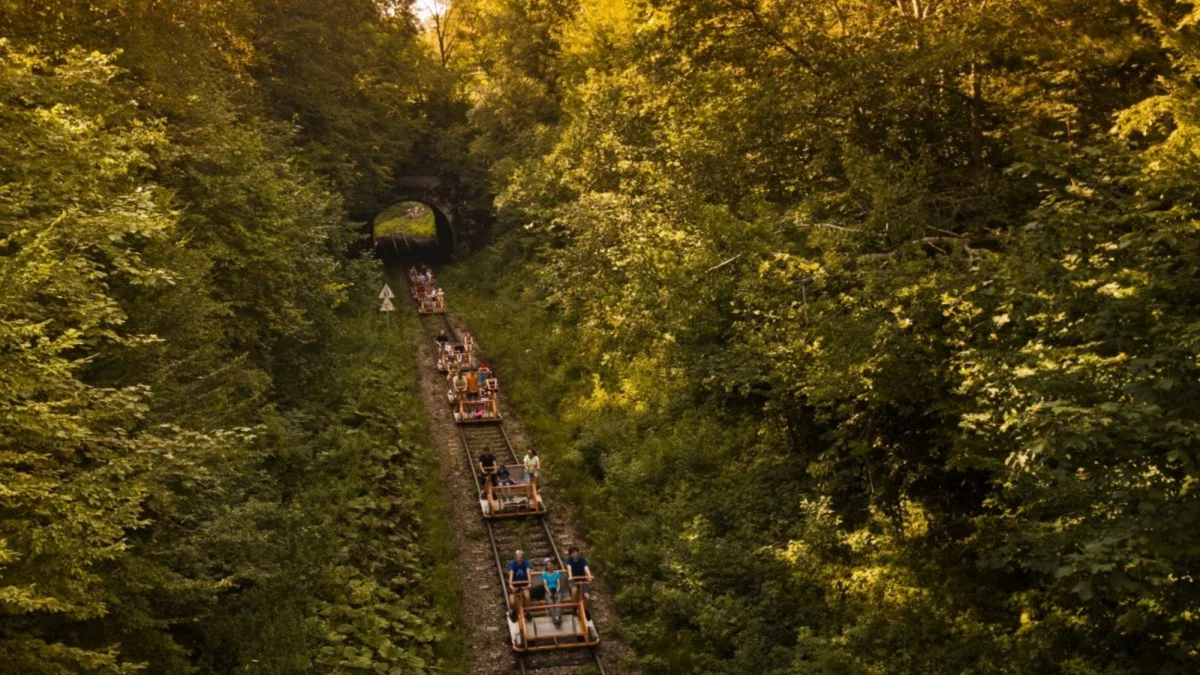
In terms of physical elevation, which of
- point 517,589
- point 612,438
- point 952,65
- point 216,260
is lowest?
point 517,589

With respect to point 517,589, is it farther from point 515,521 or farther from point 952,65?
point 952,65

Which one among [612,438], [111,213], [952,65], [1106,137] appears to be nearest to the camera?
[111,213]

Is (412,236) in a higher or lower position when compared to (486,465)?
higher

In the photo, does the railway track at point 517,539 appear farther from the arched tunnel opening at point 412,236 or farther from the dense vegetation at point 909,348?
the arched tunnel opening at point 412,236

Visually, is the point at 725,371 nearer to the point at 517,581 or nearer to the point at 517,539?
the point at 517,581

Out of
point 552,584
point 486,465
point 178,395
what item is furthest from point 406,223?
point 178,395

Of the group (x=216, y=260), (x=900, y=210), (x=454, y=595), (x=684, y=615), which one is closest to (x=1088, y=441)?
(x=900, y=210)

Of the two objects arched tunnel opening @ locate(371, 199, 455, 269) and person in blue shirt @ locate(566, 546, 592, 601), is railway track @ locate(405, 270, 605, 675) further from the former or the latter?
arched tunnel opening @ locate(371, 199, 455, 269)

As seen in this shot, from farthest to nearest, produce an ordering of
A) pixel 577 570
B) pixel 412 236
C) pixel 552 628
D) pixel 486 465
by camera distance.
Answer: pixel 412 236 → pixel 486 465 → pixel 577 570 → pixel 552 628

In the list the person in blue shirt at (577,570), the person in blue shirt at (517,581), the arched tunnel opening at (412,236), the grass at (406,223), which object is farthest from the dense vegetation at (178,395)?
the grass at (406,223)
